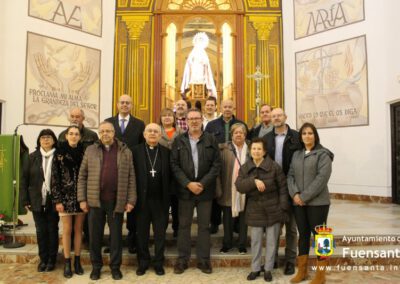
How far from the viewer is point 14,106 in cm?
756

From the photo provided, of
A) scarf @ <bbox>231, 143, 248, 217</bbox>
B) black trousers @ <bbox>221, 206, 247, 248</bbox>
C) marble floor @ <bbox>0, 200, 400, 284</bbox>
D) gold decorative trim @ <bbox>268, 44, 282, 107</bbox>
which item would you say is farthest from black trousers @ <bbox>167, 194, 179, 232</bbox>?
gold decorative trim @ <bbox>268, 44, 282, 107</bbox>

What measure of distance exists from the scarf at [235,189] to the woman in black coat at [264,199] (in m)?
0.33

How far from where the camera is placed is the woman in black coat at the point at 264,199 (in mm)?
3350

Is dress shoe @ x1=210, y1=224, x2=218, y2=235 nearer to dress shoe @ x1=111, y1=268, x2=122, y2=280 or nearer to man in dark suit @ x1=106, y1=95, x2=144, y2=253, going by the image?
man in dark suit @ x1=106, y1=95, x2=144, y2=253

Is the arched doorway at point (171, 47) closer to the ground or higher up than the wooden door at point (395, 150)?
higher up

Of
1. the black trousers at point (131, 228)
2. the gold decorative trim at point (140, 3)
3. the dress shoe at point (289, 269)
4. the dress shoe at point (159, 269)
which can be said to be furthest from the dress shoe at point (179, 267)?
the gold decorative trim at point (140, 3)

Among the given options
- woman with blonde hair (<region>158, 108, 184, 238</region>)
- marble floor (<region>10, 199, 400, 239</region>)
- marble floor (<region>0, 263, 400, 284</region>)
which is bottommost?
marble floor (<region>0, 263, 400, 284</region>)

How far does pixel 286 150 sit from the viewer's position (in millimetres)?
3580

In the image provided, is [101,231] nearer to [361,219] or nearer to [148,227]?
[148,227]

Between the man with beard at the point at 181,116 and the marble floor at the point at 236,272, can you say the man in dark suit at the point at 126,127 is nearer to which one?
the man with beard at the point at 181,116

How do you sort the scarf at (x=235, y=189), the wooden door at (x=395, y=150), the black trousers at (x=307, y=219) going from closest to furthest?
the black trousers at (x=307, y=219) → the scarf at (x=235, y=189) → the wooden door at (x=395, y=150)

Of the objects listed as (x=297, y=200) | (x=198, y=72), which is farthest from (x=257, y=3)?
(x=297, y=200)

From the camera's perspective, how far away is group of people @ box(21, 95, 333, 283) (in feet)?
10.9

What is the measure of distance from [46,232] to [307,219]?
2677 mm
